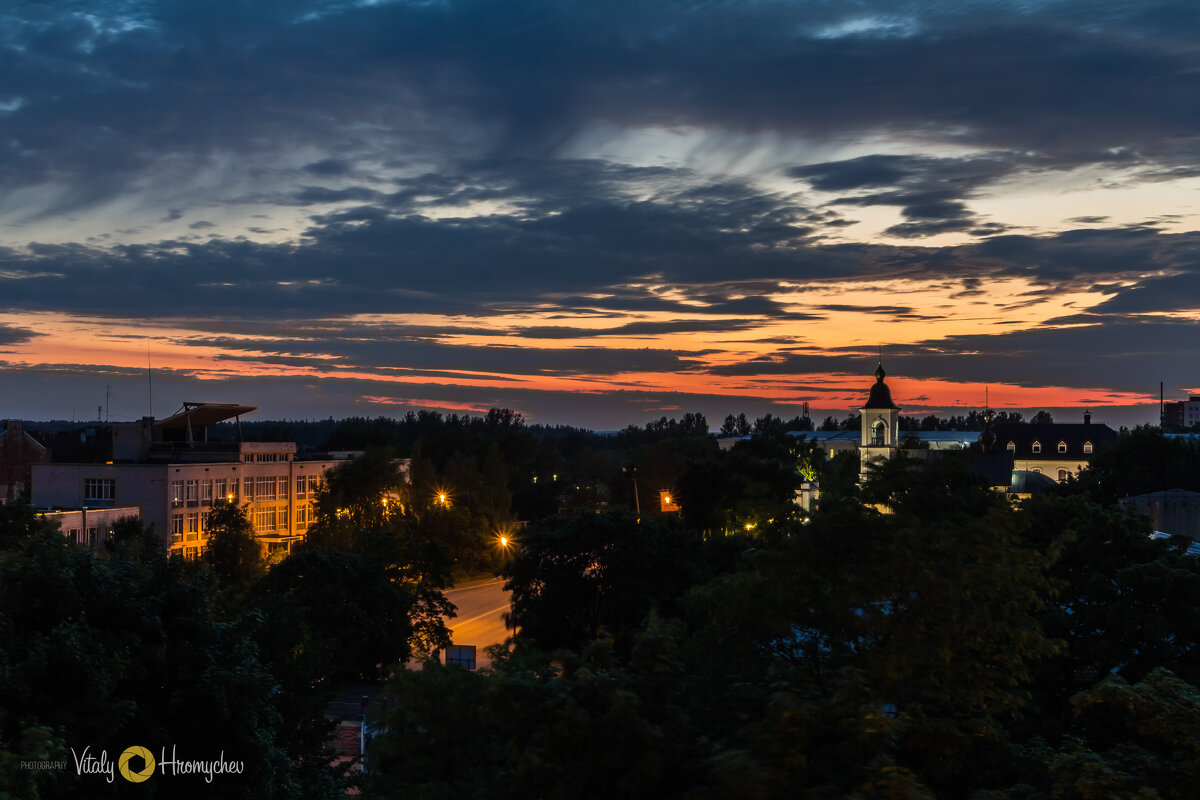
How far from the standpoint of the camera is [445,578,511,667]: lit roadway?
170 feet

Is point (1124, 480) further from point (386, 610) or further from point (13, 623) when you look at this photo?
point (13, 623)

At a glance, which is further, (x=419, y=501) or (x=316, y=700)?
(x=419, y=501)

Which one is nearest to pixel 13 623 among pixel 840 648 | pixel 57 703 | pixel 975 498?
pixel 57 703

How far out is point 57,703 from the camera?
16078mm

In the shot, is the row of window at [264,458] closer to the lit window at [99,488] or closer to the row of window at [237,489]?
the row of window at [237,489]

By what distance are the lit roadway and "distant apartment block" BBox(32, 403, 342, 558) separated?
1515cm

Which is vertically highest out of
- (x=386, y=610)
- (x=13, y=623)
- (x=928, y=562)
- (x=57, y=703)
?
(x=928, y=562)

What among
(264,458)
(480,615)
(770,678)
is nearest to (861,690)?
(770,678)

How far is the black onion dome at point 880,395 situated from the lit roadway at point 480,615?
60.8m

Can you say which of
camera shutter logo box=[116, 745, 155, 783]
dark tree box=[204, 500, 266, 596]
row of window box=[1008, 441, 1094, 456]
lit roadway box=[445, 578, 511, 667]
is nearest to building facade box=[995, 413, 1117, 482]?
row of window box=[1008, 441, 1094, 456]

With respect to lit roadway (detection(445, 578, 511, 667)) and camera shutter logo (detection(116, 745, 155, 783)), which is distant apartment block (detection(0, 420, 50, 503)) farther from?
camera shutter logo (detection(116, 745, 155, 783))

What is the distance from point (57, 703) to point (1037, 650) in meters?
15.0

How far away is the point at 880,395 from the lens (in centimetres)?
12438

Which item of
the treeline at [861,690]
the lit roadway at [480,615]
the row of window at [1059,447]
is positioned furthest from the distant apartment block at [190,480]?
the row of window at [1059,447]
